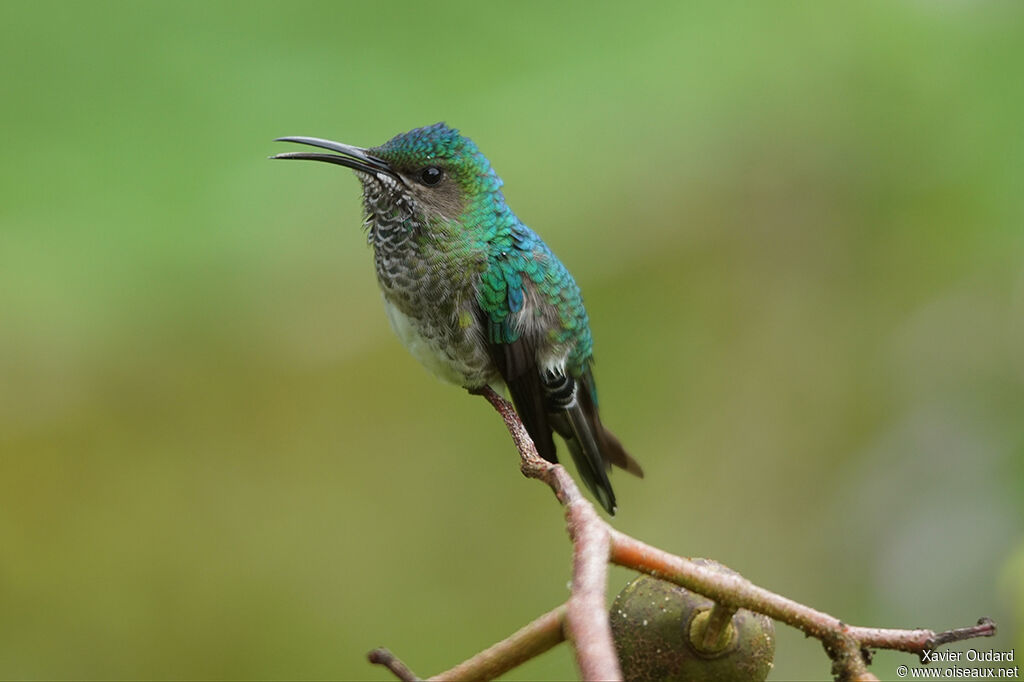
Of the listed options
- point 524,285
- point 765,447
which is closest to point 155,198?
point 524,285

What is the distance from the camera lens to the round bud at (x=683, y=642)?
1230 millimetres

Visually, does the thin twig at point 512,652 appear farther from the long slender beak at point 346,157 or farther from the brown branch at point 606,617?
the long slender beak at point 346,157

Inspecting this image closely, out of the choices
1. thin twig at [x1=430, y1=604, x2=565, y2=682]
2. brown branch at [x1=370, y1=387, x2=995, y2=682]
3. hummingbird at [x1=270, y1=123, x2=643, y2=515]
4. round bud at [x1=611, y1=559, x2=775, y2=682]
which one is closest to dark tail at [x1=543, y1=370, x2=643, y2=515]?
hummingbird at [x1=270, y1=123, x2=643, y2=515]

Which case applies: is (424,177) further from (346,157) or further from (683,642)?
(683,642)

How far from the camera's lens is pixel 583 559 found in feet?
3.15

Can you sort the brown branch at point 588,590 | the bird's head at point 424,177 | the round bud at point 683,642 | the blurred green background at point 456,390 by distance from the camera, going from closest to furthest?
the brown branch at point 588,590 → the round bud at point 683,642 → the blurred green background at point 456,390 → the bird's head at point 424,177

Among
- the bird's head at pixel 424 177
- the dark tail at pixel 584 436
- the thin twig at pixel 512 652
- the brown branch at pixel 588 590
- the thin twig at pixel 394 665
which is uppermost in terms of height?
the bird's head at pixel 424 177

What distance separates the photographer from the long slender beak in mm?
2223

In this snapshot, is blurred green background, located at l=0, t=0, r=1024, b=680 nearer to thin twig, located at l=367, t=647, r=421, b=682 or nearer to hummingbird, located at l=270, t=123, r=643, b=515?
hummingbird, located at l=270, t=123, r=643, b=515

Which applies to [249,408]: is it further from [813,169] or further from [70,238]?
[813,169]

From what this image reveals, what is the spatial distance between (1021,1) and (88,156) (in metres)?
2.28

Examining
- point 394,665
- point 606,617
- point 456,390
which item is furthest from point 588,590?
point 456,390

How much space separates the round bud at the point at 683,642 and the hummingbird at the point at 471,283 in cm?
120

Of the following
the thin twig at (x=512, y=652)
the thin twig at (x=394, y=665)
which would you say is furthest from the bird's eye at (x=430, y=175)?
the thin twig at (x=512, y=652)
